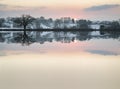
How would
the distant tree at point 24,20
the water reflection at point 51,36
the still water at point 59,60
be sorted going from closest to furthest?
the still water at point 59,60 < the distant tree at point 24,20 < the water reflection at point 51,36

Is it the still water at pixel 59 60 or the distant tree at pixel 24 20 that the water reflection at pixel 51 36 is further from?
the distant tree at pixel 24 20

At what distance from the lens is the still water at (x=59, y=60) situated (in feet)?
7.77

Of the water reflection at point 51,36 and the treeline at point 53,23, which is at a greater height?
the treeline at point 53,23

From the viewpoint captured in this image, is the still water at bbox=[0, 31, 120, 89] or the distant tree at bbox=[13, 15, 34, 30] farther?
the distant tree at bbox=[13, 15, 34, 30]

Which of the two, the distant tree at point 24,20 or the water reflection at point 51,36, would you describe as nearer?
the distant tree at point 24,20

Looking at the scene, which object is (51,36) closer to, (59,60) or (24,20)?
(24,20)

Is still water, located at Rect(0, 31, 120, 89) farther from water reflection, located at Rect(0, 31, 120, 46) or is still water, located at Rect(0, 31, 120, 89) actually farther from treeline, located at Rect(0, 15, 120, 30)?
treeline, located at Rect(0, 15, 120, 30)

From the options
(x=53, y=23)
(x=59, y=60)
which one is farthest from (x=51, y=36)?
(x=59, y=60)

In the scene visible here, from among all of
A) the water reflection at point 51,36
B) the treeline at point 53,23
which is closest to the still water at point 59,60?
the water reflection at point 51,36

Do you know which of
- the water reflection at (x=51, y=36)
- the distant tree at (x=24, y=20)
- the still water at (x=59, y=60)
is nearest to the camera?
the still water at (x=59, y=60)

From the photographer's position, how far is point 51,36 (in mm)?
4297

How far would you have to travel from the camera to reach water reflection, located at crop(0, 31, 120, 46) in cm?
415

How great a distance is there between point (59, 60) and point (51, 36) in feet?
4.06

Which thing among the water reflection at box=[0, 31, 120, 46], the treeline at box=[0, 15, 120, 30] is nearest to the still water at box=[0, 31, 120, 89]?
the water reflection at box=[0, 31, 120, 46]
